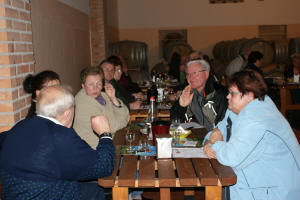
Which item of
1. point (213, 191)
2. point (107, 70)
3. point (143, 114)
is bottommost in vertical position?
point (213, 191)

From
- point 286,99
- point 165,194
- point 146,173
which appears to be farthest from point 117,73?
point 286,99

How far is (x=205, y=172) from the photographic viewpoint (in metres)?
1.74

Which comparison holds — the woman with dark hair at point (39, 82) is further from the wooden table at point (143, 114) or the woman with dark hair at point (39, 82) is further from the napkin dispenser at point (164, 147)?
the wooden table at point (143, 114)

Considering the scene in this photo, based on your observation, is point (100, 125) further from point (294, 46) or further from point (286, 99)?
point (294, 46)

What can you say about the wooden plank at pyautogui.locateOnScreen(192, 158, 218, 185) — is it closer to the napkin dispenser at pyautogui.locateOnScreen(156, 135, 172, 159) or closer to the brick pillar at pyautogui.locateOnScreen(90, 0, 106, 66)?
the napkin dispenser at pyautogui.locateOnScreen(156, 135, 172, 159)

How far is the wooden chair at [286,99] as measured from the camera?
20.5ft

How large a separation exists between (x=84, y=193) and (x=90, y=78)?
0.96m

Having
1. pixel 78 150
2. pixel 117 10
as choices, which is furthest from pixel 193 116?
pixel 117 10

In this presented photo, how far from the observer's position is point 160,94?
175 inches

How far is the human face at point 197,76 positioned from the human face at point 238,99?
1.12 m

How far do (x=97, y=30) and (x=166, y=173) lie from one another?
5708 mm

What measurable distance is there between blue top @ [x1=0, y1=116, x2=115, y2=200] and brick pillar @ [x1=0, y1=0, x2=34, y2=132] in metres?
0.91

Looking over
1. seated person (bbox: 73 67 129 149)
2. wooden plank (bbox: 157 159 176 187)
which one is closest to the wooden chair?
seated person (bbox: 73 67 129 149)

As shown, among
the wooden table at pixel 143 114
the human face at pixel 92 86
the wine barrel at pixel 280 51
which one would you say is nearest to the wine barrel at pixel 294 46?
the wine barrel at pixel 280 51
